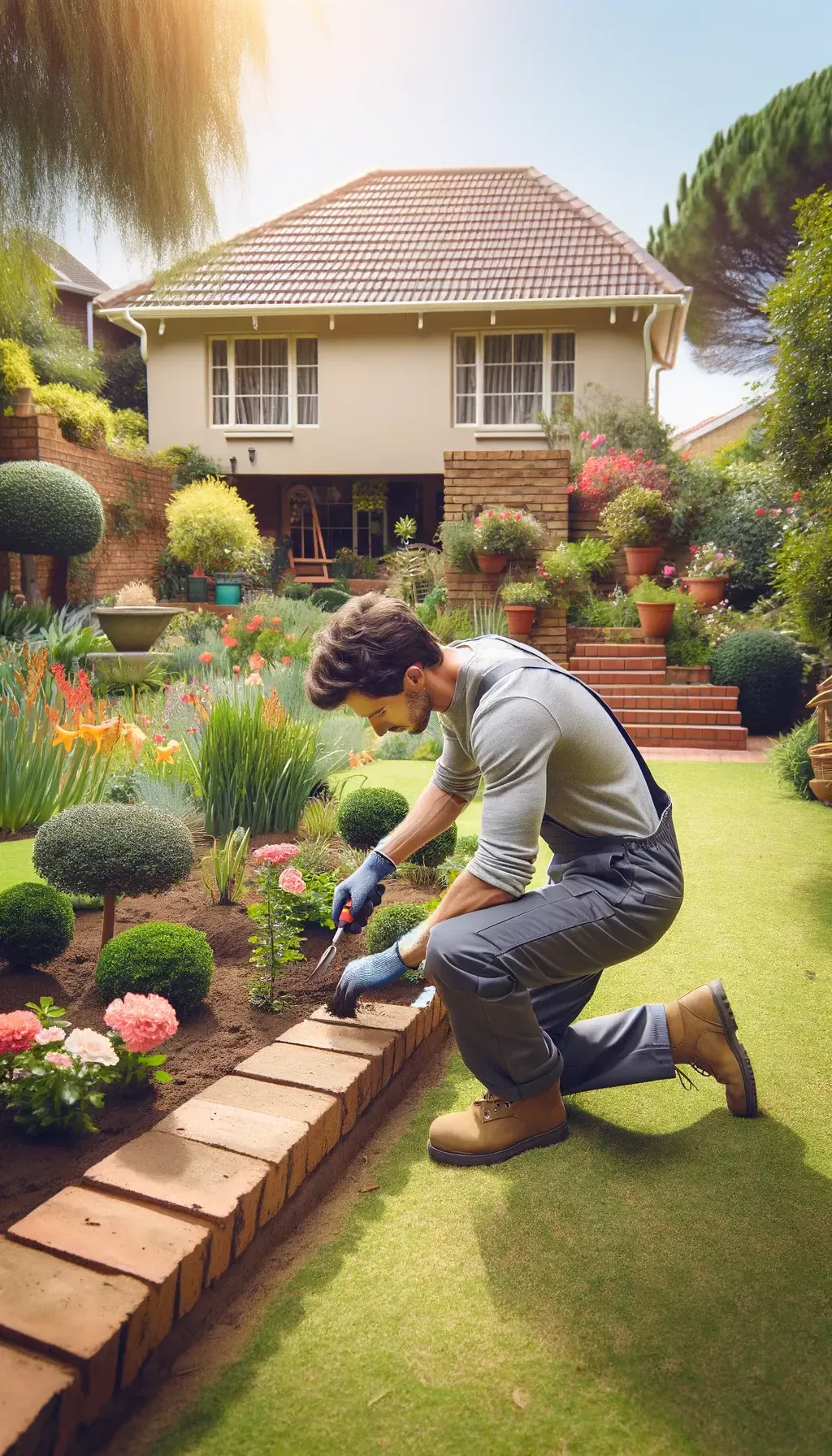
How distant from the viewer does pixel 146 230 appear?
2668 mm

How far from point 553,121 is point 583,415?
9.68 meters

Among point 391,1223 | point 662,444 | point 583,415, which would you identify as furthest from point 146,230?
point 583,415

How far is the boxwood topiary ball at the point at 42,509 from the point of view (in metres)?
11.1

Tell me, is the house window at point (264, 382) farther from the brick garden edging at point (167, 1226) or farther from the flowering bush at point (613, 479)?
the brick garden edging at point (167, 1226)

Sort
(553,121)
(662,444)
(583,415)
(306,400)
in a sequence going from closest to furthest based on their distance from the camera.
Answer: (553,121) < (662,444) < (583,415) < (306,400)

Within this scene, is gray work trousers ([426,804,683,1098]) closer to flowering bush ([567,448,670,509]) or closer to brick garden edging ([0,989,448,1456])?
brick garden edging ([0,989,448,1456])

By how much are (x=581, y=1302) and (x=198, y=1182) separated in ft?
2.23

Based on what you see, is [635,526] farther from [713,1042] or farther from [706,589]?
[713,1042]

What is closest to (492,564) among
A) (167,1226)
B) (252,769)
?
(252,769)

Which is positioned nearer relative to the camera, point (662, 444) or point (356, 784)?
point (356, 784)

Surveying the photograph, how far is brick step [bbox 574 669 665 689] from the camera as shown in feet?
30.2

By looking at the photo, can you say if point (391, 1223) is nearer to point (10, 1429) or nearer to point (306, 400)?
point (10, 1429)

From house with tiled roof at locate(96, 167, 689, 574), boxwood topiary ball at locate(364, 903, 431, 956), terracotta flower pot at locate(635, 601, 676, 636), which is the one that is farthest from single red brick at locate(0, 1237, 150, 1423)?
house with tiled roof at locate(96, 167, 689, 574)

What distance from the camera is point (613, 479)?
11.8m
